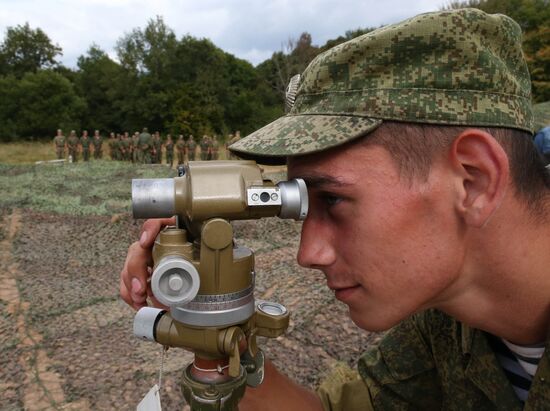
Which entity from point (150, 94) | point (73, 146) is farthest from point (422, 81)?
point (150, 94)

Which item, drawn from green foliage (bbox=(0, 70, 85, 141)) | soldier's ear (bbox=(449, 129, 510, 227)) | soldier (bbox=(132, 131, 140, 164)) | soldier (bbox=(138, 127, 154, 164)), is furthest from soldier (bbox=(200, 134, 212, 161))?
soldier's ear (bbox=(449, 129, 510, 227))

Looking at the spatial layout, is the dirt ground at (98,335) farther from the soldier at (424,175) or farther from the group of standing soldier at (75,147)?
the group of standing soldier at (75,147)

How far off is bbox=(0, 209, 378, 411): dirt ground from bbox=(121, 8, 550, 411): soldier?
1.54 meters

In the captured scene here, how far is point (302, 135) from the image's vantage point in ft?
4.63

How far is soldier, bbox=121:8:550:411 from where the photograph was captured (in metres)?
1.35

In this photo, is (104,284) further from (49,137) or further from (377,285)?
(49,137)

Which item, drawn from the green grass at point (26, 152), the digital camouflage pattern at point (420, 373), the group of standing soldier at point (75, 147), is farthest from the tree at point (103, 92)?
the digital camouflage pattern at point (420, 373)

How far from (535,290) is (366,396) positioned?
2.94 feet

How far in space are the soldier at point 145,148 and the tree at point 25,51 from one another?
28.9 meters

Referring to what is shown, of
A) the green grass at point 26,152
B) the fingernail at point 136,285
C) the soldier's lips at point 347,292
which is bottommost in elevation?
the green grass at point 26,152

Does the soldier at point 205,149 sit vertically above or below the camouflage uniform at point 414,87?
below

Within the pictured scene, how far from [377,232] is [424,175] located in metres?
0.21

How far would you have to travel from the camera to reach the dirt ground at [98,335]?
2.90 m

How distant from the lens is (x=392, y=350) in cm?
213
